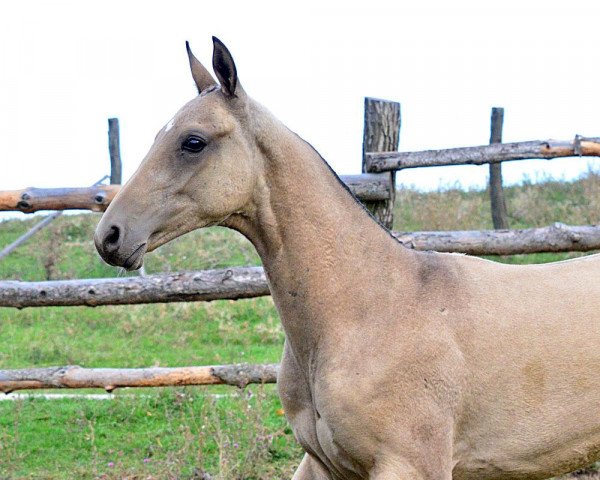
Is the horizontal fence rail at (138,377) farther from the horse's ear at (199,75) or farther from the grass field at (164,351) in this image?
the horse's ear at (199,75)

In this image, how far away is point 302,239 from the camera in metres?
3.18

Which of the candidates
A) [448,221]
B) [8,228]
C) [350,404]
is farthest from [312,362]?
[8,228]

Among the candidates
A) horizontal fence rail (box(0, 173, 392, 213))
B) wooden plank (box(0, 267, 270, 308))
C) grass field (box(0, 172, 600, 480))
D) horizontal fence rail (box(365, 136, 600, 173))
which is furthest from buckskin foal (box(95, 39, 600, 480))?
horizontal fence rail (box(365, 136, 600, 173))

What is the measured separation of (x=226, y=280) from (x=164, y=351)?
3880 millimetres

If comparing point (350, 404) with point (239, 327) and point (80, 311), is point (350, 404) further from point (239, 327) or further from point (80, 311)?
point (80, 311)

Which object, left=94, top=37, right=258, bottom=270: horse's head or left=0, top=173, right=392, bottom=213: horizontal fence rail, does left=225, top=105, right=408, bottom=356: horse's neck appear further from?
left=0, top=173, right=392, bottom=213: horizontal fence rail

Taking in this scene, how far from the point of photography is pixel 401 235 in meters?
5.57

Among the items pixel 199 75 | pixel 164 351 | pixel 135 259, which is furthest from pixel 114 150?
pixel 135 259

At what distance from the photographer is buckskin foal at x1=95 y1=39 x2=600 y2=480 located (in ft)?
9.86

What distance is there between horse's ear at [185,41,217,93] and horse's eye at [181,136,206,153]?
33 centimetres

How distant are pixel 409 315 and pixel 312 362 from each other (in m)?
0.40

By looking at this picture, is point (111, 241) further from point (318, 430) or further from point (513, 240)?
point (513, 240)

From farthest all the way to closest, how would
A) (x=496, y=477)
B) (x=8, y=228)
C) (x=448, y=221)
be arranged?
(x=8, y=228) → (x=448, y=221) → (x=496, y=477)

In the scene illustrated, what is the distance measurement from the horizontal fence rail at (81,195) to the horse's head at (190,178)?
2605 millimetres
